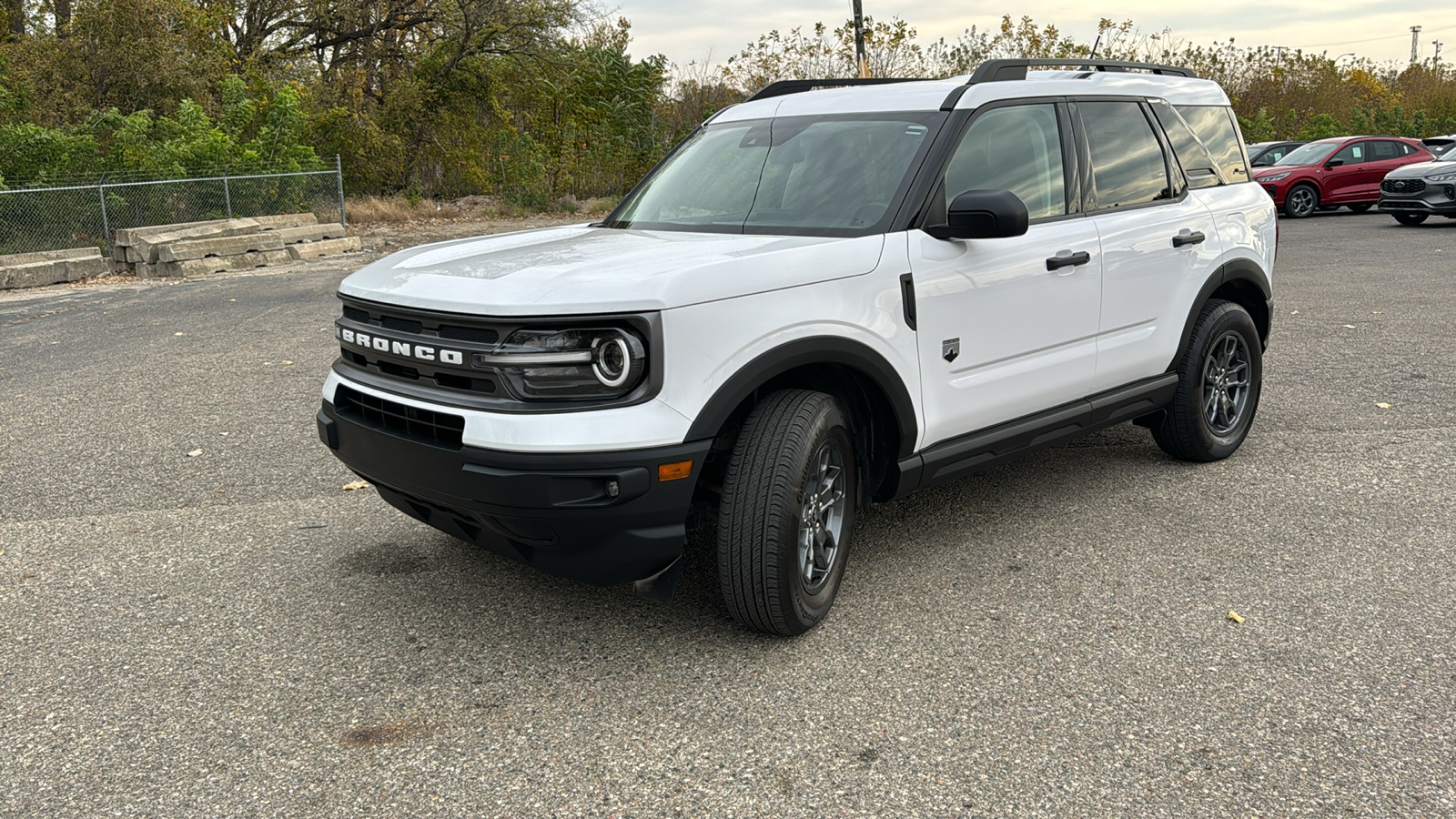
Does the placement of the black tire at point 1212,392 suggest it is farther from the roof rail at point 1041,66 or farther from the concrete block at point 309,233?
the concrete block at point 309,233

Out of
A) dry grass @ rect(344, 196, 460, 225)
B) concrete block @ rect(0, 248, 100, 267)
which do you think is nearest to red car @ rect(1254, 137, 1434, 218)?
dry grass @ rect(344, 196, 460, 225)

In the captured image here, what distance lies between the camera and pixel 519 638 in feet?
12.2

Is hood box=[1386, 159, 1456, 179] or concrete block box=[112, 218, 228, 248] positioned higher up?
concrete block box=[112, 218, 228, 248]

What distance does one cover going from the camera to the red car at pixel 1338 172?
21141 millimetres

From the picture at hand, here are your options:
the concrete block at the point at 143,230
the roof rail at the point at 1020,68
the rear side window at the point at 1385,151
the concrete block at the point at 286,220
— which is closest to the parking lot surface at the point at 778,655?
the roof rail at the point at 1020,68

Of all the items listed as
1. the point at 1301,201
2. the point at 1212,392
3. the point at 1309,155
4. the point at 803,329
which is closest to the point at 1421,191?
the point at 1301,201

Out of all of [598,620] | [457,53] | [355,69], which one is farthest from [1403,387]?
Result: [355,69]

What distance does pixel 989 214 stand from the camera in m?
3.70

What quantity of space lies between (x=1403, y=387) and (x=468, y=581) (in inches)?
239

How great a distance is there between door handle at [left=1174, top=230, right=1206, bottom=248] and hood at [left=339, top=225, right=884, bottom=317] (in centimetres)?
192

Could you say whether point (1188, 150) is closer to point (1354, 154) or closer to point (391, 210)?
point (1354, 154)

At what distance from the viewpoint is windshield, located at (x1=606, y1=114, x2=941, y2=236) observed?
400 centimetres

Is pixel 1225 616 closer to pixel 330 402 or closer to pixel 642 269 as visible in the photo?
pixel 642 269

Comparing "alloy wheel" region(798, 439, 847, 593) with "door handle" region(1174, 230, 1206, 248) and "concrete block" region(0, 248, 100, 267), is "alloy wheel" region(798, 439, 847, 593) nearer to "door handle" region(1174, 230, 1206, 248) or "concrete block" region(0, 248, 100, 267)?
"door handle" region(1174, 230, 1206, 248)
